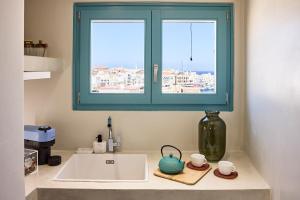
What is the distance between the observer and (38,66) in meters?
1.89

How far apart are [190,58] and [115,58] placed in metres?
0.62

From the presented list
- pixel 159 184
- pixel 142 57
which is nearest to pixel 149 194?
pixel 159 184

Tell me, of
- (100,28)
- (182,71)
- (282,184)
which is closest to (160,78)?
(182,71)

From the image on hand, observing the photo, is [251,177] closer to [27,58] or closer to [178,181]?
[178,181]

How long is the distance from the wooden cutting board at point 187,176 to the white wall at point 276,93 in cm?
39

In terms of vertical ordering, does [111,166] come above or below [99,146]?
below

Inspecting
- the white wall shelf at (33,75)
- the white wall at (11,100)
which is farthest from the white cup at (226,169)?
the white wall shelf at (33,75)

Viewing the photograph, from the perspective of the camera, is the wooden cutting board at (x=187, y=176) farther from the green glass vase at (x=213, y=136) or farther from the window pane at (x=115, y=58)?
the window pane at (x=115, y=58)

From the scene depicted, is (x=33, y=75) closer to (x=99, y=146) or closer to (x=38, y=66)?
(x=38, y=66)

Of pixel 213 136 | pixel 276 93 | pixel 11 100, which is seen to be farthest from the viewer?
pixel 213 136

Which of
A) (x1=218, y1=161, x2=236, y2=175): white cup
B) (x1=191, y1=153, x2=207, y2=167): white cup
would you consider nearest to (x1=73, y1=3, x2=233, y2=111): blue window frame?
(x1=191, y1=153, x2=207, y2=167): white cup

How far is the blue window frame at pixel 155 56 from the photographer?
235cm

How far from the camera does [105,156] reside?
89.5 inches

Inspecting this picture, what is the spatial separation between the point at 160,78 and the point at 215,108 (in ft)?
1.69
